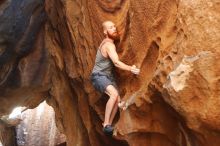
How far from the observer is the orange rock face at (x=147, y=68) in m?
3.98

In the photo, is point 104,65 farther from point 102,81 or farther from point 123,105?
point 123,105

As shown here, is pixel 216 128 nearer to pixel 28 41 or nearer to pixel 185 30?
pixel 185 30

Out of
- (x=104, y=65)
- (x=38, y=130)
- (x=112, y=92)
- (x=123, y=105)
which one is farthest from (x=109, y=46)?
(x=38, y=130)

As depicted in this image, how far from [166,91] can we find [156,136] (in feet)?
3.46

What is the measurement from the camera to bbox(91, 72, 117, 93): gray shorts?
5.55 metres

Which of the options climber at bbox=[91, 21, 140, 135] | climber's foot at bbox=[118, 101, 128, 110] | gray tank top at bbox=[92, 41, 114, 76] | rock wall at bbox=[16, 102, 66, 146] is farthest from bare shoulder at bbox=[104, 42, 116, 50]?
rock wall at bbox=[16, 102, 66, 146]

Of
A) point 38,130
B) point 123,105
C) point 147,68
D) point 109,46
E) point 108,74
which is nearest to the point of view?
point 147,68

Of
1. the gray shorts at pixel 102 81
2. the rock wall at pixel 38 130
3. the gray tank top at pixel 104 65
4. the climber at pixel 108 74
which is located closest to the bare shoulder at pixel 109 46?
the climber at pixel 108 74

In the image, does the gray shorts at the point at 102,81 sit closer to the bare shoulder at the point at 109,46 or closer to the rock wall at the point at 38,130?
the bare shoulder at the point at 109,46

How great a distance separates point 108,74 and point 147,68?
71 centimetres

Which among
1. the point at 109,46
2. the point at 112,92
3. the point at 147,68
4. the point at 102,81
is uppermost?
the point at 109,46

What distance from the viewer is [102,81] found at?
5.58 m

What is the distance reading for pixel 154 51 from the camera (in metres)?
5.07

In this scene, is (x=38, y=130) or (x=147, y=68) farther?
(x=38, y=130)
